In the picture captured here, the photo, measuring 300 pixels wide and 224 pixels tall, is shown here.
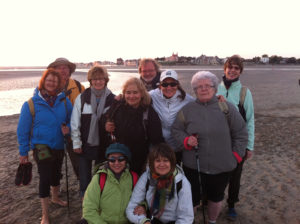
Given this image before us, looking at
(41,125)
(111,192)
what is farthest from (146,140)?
(41,125)

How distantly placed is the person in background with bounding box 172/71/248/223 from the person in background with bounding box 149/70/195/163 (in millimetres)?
230

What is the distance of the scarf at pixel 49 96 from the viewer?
12.0ft

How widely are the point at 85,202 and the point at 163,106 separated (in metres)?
1.75

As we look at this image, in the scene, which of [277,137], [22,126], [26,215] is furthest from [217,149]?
[277,137]

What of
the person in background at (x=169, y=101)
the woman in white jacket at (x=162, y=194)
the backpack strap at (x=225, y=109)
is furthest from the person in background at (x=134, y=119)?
the backpack strap at (x=225, y=109)

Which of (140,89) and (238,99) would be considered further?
(238,99)

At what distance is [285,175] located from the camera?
5.87m

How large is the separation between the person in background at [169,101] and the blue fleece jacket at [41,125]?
63.8 inches

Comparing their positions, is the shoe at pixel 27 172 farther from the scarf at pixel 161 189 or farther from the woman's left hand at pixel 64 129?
the scarf at pixel 161 189

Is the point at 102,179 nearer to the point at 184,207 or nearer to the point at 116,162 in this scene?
the point at 116,162

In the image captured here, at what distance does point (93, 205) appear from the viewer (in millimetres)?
3105

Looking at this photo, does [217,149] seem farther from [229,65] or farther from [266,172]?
[266,172]

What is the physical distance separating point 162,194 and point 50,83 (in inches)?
96.1

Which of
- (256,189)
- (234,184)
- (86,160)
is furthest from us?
(256,189)
